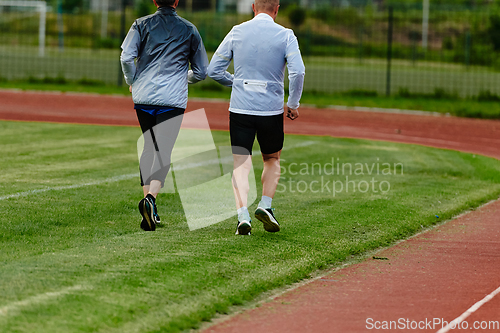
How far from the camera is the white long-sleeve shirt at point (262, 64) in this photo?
6027 millimetres

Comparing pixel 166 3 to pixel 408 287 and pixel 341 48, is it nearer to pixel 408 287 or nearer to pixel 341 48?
pixel 408 287

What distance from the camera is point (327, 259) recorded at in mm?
5824

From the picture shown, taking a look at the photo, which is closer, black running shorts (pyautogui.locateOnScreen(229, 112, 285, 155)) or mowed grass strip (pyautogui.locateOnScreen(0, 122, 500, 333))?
mowed grass strip (pyautogui.locateOnScreen(0, 122, 500, 333))

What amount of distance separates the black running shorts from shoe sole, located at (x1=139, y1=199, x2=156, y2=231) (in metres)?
0.92

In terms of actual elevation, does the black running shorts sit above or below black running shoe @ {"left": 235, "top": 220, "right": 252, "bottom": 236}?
above

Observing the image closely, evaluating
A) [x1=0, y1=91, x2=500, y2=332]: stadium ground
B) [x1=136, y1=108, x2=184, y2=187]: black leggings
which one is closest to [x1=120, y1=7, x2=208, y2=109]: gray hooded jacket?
[x1=136, y1=108, x2=184, y2=187]: black leggings

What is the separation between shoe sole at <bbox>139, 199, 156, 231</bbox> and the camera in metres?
6.22

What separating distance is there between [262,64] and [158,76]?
1007 mm

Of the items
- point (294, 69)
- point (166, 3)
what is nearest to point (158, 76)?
point (166, 3)

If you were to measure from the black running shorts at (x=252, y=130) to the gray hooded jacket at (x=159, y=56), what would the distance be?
0.66 m

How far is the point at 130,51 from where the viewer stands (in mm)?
6305

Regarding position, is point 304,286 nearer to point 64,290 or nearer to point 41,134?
point 64,290
